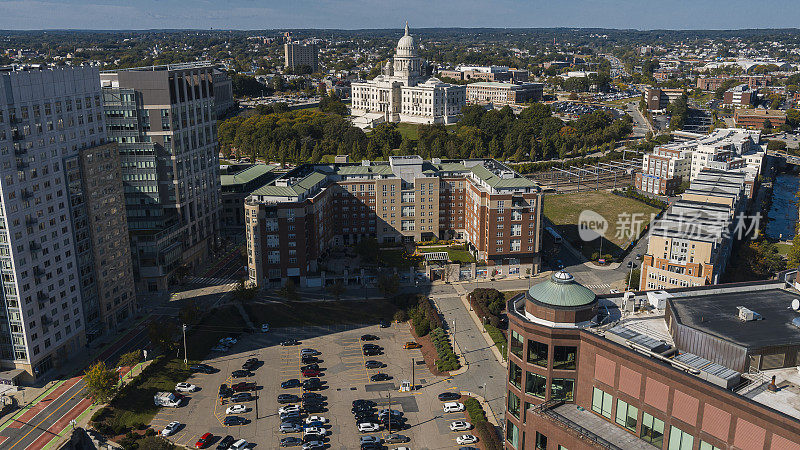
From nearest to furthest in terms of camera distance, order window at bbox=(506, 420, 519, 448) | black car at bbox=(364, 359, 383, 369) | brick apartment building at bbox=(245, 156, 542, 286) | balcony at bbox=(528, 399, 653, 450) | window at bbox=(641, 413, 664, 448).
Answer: window at bbox=(641, 413, 664, 448) → balcony at bbox=(528, 399, 653, 450) → window at bbox=(506, 420, 519, 448) → black car at bbox=(364, 359, 383, 369) → brick apartment building at bbox=(245, 156, 542, 286)

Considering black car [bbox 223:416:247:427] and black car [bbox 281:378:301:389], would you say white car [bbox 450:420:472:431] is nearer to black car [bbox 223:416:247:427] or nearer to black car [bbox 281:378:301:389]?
black car [bbox 281:378:301:389]

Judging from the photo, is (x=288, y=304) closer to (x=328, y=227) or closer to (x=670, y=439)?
(x=328, y=227)

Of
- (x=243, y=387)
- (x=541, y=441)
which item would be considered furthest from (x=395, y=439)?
(x=541, y=441)

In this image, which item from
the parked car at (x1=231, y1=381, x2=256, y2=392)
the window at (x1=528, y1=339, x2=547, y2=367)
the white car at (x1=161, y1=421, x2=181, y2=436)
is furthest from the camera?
the parked car at (x1=231, y1=381, x2=256, y2=392)

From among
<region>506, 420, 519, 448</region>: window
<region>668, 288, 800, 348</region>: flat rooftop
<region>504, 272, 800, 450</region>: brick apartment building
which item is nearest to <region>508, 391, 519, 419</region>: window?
<region>504, 272, 800, 450</region>: brick apartment building

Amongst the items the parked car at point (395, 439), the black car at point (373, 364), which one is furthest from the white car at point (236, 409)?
the parked car at point (395, 439)

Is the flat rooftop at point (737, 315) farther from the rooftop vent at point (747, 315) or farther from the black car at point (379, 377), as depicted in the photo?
the black car at point (379, 377)

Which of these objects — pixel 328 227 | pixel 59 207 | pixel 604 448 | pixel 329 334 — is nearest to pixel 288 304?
pixel 329 334
